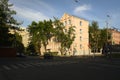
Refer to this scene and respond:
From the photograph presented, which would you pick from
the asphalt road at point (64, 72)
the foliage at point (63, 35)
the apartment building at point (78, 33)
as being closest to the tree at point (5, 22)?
the foliage at point (63, 35)

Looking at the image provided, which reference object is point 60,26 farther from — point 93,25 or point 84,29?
point 93,25

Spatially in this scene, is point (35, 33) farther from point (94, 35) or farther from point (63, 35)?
point (94, 35)

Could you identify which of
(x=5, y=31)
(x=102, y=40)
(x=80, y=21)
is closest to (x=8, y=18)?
(x=5, y=31)

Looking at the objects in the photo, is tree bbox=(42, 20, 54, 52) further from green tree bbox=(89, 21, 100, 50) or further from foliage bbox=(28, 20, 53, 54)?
green tree bbox=(89, 21, 100, 50)

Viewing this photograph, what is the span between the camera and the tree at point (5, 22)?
62.7m

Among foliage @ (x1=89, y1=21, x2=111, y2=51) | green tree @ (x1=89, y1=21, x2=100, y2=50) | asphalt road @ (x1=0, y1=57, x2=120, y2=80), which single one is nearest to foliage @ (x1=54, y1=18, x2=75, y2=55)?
green tree @ (x1=89, y1=21, x2=100, y2=50)

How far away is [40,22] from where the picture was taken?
9112cm

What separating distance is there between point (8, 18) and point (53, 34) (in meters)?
22.8

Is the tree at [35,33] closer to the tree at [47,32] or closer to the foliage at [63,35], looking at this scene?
the tree at [47,32]

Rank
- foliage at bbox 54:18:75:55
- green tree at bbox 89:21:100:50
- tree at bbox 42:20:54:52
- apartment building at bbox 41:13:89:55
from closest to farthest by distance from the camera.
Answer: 1. foliage at bbox 54:18:75:55
2. apartment building at bbox 41:13:89:55
3. tree at bbox 42:20:54:52
4. green tree at bbox 89:21:100:50

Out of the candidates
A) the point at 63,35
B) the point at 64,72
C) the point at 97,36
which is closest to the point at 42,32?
the point at 63,35

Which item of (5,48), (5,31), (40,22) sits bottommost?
(5,48)

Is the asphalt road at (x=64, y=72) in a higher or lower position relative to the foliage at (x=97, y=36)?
lower

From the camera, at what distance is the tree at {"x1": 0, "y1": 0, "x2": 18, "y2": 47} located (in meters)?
62.7
